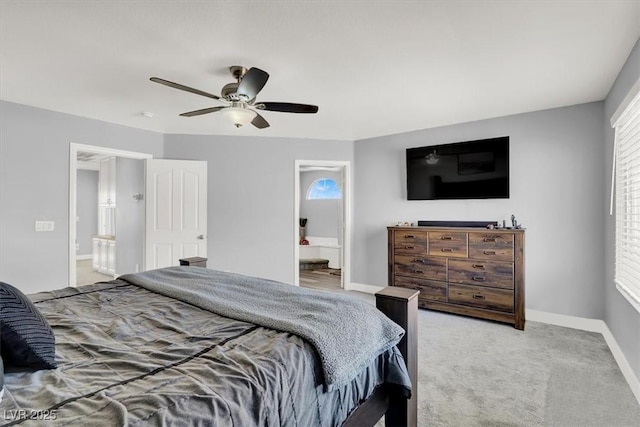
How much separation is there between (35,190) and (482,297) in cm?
509

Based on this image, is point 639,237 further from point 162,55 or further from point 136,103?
point 136,103

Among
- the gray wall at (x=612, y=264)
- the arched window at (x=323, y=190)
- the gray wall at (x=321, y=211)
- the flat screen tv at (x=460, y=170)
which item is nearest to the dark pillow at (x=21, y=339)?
the gray wall at (x=612, y=264)

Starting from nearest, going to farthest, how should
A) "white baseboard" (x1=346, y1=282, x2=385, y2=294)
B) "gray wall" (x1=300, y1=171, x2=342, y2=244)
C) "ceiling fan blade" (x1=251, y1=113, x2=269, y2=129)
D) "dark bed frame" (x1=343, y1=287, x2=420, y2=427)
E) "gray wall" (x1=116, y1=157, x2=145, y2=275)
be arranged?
1. "dark bed frame" (x1=343, y1=287, x2=420, y2=427)
2. "ceiling fan blade" (x1=251, y1=113, x2=269, y2=129)
3. "white baseboard" (x1=346, y1=282, x2=385, y2=294)
4. "gray wall" (x1=116, y1=157, x2=145, y2=275)
5. "gray wall" (x1=300, y1=171, x2=342, y2=244)

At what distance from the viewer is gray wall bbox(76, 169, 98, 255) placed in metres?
8.06

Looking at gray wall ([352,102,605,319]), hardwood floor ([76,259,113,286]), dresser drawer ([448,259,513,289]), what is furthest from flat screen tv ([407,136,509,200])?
hardwood floor ([76,259,113,286])

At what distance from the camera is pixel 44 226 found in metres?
3.58

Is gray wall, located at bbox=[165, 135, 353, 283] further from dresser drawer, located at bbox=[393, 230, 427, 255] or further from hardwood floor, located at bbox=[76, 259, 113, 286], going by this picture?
hardwood floor, located at bbox=[76, 259, 113, 286]

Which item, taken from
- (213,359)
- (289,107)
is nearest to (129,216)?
(289,107)

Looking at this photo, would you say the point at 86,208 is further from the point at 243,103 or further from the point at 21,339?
the point at 21,339

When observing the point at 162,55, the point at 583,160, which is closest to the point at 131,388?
the point at 162,55

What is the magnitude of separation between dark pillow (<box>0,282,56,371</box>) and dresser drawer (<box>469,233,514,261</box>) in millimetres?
3716

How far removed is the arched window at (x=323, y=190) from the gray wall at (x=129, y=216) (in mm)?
3847

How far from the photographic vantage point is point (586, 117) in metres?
3.40

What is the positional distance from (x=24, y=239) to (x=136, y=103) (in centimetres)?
189
